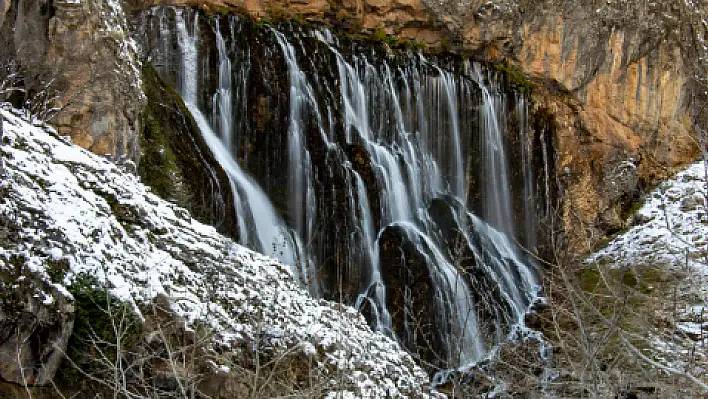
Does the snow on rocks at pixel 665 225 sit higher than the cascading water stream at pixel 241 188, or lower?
lower

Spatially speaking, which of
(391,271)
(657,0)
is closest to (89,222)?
(391,271)

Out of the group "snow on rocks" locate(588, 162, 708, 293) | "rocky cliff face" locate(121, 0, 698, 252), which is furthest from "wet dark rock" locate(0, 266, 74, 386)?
"rocky cliff face" locate(121, 0, 698, 252)

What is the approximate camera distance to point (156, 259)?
233 inches

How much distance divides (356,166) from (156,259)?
984cm

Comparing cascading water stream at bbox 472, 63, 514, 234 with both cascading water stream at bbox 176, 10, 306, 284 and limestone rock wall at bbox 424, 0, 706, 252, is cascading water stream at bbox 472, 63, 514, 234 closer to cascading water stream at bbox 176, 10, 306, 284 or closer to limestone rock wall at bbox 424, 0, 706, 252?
limestone rock wall at bbox 424, 0, 706, 252

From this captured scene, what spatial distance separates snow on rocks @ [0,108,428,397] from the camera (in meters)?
5.06

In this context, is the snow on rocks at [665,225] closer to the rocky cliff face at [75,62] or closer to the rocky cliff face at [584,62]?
the rocky cliff face at [584,62]

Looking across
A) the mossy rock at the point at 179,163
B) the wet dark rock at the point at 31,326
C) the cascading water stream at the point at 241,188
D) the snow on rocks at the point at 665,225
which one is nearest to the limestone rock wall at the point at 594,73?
the snow on rocks at the point at 665,225

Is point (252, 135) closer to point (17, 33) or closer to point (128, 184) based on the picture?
point (17, 33)

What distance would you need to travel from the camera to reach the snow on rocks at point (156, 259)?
5059mm

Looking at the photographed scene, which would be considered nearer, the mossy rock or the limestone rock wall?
the mossy rock

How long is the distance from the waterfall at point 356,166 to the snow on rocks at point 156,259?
16.0 ft

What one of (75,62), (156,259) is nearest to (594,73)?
(75,62)

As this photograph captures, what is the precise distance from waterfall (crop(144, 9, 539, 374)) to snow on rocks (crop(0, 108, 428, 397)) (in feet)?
16.0
